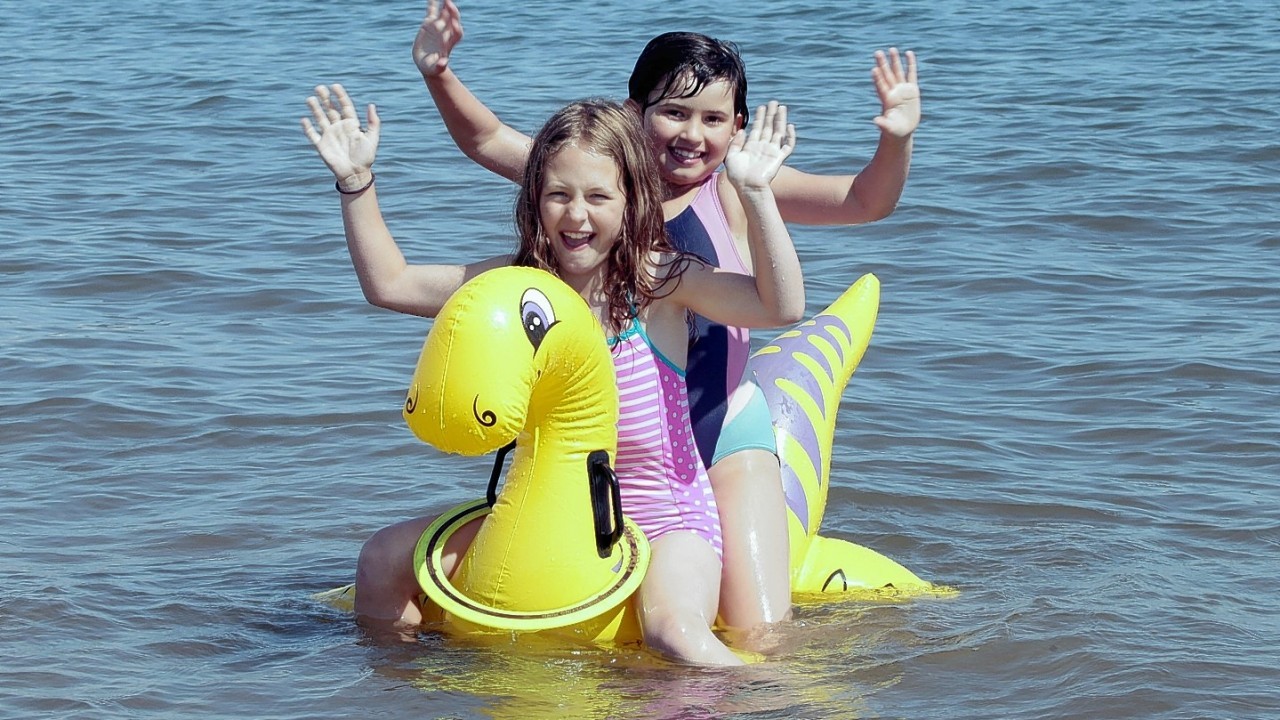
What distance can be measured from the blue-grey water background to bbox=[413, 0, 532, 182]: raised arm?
4.10 feet

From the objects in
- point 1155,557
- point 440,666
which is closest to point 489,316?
point 440,666

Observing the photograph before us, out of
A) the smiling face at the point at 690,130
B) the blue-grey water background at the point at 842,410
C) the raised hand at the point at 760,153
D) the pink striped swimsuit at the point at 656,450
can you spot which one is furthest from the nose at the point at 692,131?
the blue-grey water background at the point at 842,410

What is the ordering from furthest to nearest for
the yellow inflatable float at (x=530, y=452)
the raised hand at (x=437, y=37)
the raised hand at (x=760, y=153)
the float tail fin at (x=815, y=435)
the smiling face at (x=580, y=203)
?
1. the float tail fin at (x=815, y=435)
2. the raised hand at (x=437, y=37)
3. the smiling face at (x=580, y=203)
4. the raised hand at (x=760, y=153)
5. the yellow inflatable float at (x=530, y=452)

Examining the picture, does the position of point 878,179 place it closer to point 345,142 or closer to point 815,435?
point 815,435

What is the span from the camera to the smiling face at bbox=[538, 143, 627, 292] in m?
3.72

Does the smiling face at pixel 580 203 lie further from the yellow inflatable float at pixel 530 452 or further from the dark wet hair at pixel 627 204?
the yellow inflatable float at pixel 530 452

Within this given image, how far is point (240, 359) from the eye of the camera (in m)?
6.75

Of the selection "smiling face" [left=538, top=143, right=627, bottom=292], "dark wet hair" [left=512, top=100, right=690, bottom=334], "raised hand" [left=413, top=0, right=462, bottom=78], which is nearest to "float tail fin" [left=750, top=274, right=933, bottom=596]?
"dark wet hair" [left=512, top=100, right=690, bottom=334]

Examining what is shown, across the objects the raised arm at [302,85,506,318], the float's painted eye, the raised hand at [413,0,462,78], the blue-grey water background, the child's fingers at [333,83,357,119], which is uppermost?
the raised hand at [413,0,462,78]

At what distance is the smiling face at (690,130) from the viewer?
4098mm

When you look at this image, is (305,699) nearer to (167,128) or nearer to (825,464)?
(825,464)

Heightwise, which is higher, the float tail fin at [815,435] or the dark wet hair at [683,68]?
the dark wet hair at [683,68]

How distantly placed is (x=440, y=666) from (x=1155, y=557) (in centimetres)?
224

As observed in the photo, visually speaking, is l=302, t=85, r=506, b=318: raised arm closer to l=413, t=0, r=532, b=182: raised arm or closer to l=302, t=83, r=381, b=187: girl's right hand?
l=302, t=83, r=381, b=187: girl's right hand
